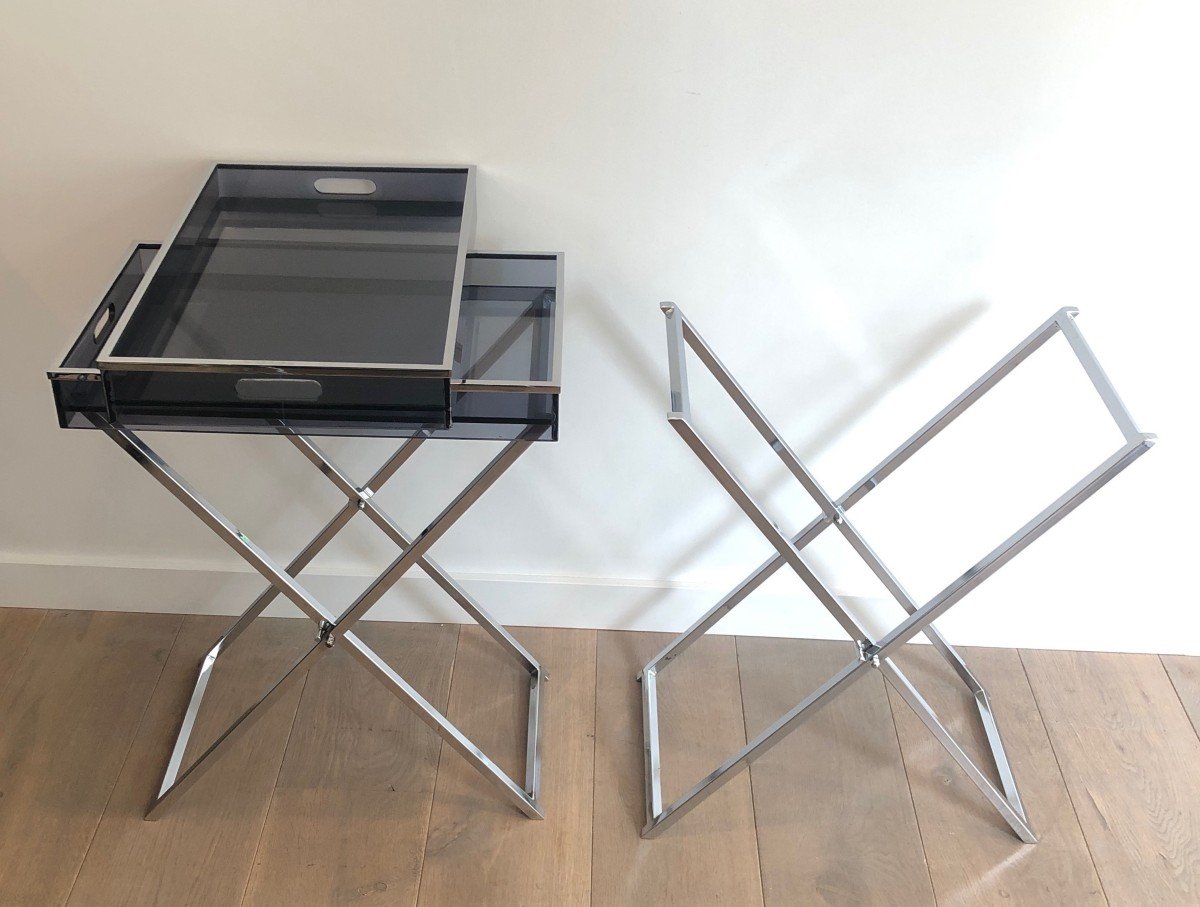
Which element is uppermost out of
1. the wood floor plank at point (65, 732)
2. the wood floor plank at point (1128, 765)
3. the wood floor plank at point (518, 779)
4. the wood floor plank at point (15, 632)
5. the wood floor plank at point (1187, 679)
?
the wood floor plank at point (1187, 679)

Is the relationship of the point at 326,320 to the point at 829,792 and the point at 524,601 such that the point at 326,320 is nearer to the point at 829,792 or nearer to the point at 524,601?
the point at 524,601

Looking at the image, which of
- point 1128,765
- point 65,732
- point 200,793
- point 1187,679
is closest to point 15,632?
point 65,732

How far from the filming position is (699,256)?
5.20ft

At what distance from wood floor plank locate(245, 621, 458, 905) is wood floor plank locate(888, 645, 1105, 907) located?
82 centimetres

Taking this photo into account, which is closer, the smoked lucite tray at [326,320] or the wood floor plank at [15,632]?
the smoked lucite tray at [326,320]

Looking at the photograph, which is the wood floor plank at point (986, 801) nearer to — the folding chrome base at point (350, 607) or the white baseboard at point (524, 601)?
the white baseboard at point (524, 601)

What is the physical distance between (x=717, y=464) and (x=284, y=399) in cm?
56

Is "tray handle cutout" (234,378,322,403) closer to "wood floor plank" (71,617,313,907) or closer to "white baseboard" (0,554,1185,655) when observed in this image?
"wood floor plank" (71,617,313,907)

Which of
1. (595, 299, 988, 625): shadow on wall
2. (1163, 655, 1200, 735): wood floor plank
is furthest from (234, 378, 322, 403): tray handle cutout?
(1163, 655, 1200, 735): wood floor plank

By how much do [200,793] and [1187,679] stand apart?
1.78 metres

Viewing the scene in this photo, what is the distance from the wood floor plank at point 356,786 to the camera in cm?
158

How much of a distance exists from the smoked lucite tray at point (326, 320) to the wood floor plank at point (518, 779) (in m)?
0.74

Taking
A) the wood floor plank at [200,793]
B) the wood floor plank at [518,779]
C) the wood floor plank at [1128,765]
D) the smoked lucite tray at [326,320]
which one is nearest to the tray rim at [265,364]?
the smoked lucite tray at [326,320]

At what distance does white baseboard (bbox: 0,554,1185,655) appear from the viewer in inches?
77.2
